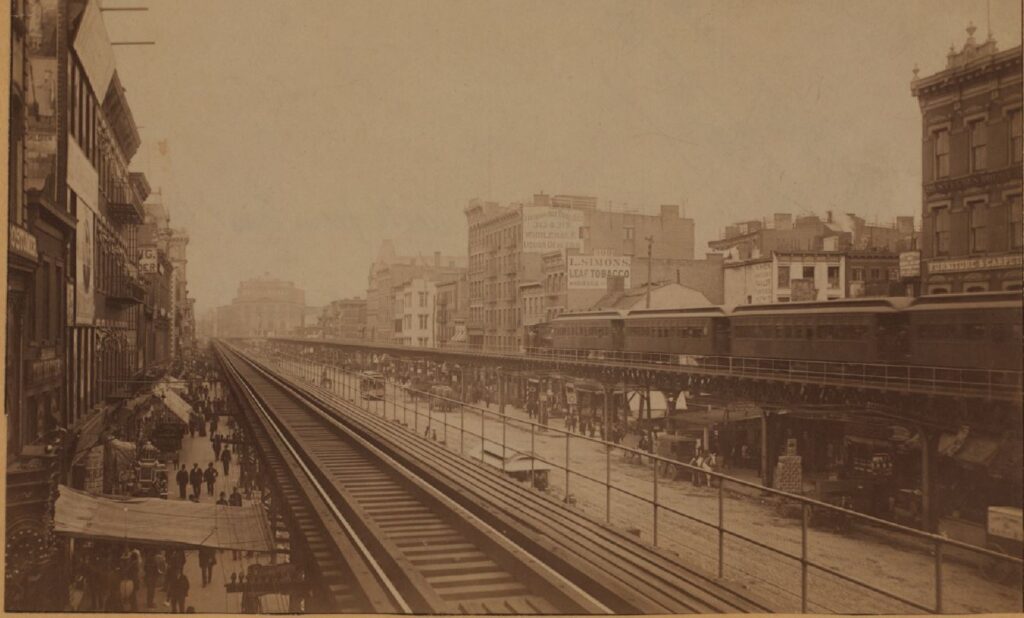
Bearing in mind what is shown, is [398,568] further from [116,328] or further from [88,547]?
[116,328]

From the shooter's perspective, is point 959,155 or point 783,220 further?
point 783,220

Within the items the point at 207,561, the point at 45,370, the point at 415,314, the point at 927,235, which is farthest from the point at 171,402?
the point at 927,235

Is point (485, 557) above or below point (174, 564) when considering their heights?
above

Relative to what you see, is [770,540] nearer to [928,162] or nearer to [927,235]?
[927,235]

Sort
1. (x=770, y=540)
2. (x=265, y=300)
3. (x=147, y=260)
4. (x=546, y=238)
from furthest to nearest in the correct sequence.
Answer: (x=147, y=260), (x=265, y=300), (x=546, y=238), (x=770, y=540)

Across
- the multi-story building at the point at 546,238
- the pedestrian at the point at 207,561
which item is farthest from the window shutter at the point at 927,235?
the pedestrian at the point at 207,561

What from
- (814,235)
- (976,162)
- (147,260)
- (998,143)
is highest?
(998,143)
